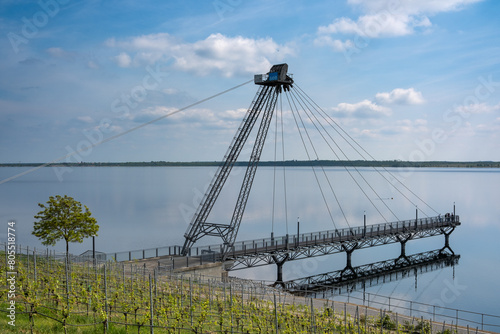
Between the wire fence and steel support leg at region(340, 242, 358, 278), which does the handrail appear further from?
the wire fence

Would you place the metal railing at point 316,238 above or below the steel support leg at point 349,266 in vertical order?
above

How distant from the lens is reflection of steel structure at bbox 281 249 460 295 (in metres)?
48.8

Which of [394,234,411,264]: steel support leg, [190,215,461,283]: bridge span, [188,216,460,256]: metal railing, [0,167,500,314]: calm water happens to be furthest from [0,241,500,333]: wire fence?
[394,234,411,264]: steel support leg

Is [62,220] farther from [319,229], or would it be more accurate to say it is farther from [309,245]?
[319,229]

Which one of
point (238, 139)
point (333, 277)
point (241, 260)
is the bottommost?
point (333, 277)

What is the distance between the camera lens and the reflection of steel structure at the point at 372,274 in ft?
160

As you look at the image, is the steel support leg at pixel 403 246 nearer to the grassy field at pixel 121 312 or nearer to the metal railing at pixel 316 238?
the metal railing at pixel 316 238

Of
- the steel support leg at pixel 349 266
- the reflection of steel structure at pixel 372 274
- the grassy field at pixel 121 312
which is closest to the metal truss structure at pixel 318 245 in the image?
the steel support leg at pixel 349 266

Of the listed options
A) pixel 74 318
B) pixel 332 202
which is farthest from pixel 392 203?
pixel 74 318

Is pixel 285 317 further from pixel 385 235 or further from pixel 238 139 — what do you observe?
pixel 385 235

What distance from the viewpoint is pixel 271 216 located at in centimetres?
10562

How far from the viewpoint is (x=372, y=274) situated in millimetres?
57094

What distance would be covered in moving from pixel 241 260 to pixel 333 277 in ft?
55.4

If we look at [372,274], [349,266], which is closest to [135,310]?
[349,266]
